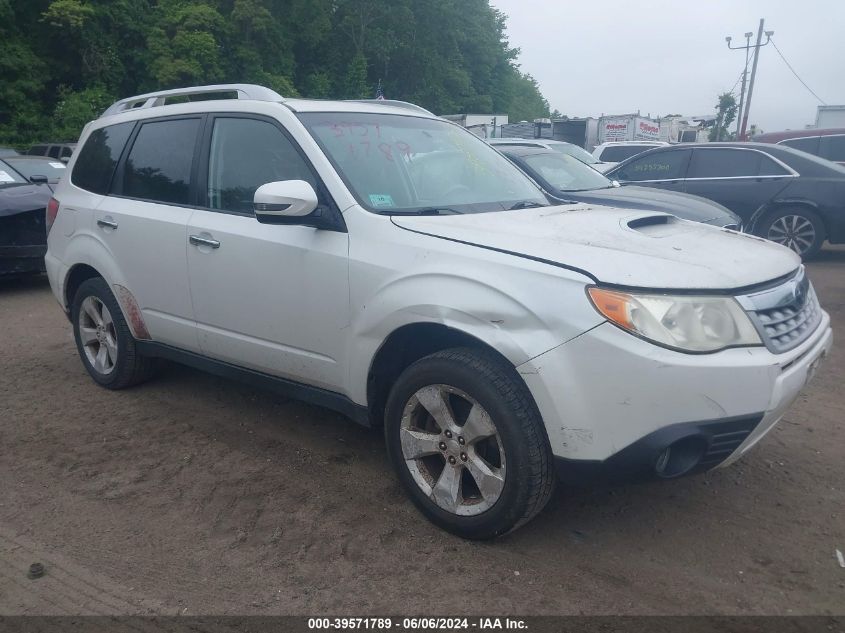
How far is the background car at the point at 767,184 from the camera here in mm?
9352

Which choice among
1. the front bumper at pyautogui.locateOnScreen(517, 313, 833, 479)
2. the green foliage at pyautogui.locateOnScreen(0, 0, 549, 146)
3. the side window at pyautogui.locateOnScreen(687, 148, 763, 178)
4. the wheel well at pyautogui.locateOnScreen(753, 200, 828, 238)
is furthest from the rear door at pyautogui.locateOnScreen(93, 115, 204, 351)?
the green foliage at pyautogui.locateOnScreen(0, 0, 549, 146)

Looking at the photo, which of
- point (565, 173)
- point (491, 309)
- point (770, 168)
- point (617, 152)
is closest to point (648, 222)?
point (491, 309)

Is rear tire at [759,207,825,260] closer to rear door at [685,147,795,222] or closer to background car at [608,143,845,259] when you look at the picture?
background car at [608,143,845,259]

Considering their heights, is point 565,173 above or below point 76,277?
above

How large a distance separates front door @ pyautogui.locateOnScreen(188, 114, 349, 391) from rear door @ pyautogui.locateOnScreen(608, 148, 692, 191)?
733 cm

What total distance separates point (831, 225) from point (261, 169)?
323 inches

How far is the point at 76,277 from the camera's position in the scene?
500cm

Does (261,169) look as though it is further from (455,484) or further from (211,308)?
(455,484)

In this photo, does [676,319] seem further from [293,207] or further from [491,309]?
[293,207]

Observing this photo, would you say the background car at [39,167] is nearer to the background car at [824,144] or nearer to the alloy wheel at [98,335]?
the alloy wheel at [98,335]

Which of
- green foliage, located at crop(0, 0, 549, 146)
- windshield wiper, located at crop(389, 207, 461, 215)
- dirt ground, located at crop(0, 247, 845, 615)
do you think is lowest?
dirt ground, located at crop(0, 247, 845, 615)

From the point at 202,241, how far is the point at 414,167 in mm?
1191

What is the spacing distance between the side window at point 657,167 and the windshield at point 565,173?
2.25 metres

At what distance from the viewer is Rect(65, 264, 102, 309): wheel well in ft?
16.0
